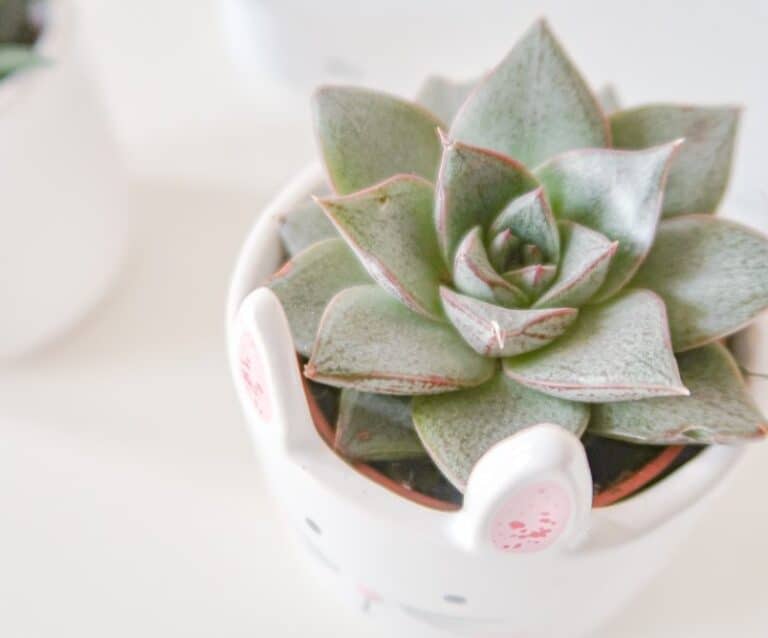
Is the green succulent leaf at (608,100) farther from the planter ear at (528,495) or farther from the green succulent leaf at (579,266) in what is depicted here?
the planter ear at (528,495)

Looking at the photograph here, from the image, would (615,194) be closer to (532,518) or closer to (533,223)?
(533,223)

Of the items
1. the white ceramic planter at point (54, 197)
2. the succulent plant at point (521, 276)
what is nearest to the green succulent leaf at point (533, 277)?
the succulent plant at point (521, 276)

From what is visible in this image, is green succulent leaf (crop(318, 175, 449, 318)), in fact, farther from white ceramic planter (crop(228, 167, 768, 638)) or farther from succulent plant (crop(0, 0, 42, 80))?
succulent plant (crop(0, 0, 42, 80))

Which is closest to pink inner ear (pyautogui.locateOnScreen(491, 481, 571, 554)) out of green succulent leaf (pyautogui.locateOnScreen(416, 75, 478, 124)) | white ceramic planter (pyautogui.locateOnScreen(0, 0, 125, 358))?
green succulent leaf (pyautogui.locateOnScreen(416, 75, 478, 124))

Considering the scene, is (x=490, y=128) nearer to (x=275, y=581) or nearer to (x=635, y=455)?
(x=635, y=455)

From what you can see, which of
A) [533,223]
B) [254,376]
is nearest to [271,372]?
[254,376]

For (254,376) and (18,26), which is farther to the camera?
(18,26)
